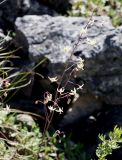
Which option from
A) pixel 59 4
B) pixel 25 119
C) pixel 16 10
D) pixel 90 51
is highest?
Result: pixel 59 4

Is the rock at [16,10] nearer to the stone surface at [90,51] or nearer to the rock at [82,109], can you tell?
the stone surface at [90,51]

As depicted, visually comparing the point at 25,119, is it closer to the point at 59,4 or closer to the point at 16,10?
the point at 16,10

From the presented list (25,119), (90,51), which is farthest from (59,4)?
(25,119)

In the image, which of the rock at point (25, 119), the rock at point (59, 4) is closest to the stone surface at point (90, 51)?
the rock at point (25, 119)

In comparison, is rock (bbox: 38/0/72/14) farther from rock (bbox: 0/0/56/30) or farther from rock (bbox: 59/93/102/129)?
rock (bbox: 59/93/102/129)

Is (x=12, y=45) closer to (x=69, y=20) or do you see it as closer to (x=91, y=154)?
(x=69, y=20)

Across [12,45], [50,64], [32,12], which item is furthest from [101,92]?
[32,12]

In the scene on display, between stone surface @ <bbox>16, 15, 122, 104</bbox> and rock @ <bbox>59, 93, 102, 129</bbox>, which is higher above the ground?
stone surface @ <bbox>16, 15, 122, 104</bbox>

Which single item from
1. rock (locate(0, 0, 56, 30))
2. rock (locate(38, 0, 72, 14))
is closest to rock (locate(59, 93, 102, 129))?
rock (locate(0, 0, 56, 30))
